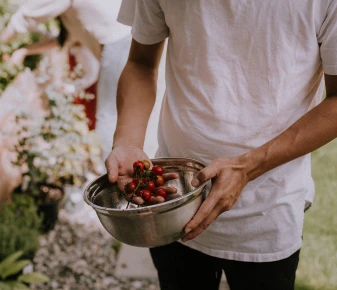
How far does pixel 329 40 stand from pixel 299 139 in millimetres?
299

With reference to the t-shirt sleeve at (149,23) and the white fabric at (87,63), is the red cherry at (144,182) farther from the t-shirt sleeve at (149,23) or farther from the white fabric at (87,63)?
the white fabric at (87,63)

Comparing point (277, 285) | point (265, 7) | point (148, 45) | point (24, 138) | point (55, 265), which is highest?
point (265, 7)

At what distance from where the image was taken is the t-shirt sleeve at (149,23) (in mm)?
1707

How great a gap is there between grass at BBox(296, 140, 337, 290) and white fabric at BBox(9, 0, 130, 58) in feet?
6.56

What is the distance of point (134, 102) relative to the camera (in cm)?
186

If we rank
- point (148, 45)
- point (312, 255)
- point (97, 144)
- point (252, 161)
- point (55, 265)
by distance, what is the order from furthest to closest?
point (97, 144)
point (55, 265)
point (312, 255)
point (148, 45)
point (252, 161)

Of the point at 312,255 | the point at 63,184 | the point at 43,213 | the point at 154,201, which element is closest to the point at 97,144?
the point at 63,184

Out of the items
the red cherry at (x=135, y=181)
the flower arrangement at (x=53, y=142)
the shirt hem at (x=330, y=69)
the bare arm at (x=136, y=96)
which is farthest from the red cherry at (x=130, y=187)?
the flower arrangement at (x=53, y=142)

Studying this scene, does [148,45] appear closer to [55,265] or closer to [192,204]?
[192,204]

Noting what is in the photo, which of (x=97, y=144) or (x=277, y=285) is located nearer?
(x=277, y=285)

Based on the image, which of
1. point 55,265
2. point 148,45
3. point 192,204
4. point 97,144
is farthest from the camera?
point 97,144

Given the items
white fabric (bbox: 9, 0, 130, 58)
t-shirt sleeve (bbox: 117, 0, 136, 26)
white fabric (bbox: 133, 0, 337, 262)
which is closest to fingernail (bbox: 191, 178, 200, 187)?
white fabric (bbox: 133, 0, 337, 262)

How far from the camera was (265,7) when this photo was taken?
146 centimetres

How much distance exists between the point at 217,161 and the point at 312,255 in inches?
90.0
